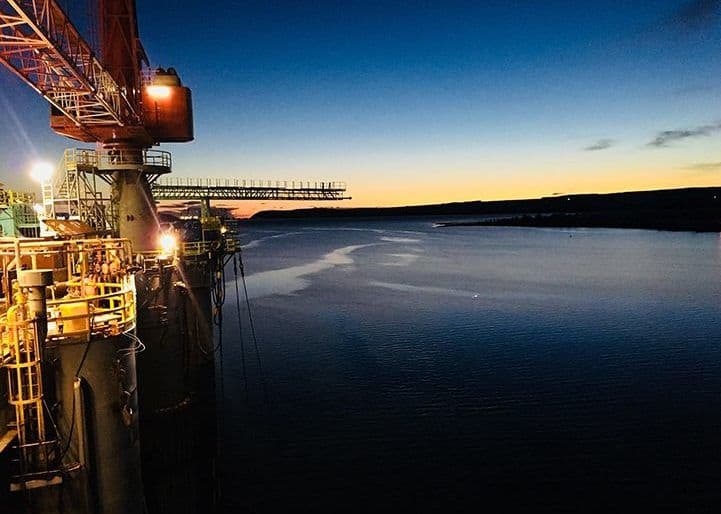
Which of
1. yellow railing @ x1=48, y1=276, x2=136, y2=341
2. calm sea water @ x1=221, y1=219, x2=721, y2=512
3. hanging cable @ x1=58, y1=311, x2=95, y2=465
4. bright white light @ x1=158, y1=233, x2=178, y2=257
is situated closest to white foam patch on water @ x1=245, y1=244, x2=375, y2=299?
calm sea water @ x1=221, y1=219, x2=721, y2=512

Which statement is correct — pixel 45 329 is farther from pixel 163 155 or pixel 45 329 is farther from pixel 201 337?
pixel 163 155

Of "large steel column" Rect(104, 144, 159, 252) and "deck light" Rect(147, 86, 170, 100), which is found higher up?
"deck light" Rect(147, 86, 170, 100)

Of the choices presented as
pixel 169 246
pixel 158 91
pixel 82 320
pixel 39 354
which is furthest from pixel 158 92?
pixel 39 354

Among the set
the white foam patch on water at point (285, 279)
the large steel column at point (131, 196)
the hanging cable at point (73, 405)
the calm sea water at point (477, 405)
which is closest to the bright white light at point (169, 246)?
the large steel column at point (131, 196)

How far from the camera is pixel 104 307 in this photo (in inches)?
593

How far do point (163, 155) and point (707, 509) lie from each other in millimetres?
27821

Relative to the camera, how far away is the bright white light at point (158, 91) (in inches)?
1037

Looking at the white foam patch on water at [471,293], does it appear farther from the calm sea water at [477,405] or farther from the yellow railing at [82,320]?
the yellow railing at [82,320]

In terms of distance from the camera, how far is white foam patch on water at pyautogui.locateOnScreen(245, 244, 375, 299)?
6019 cm

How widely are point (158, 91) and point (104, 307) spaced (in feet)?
52.0

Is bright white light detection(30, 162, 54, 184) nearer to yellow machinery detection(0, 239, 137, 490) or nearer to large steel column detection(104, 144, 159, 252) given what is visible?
large steel column detection(104, 144, 159, 252)

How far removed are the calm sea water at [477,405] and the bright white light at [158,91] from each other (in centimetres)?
1656

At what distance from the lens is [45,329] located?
9.34 m

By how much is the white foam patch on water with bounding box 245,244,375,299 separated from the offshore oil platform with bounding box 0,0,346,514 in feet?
78.4
